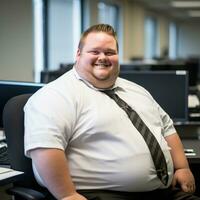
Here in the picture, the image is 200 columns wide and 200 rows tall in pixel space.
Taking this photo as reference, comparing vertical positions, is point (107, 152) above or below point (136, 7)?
below

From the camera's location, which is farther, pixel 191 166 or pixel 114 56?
pixel 191 166

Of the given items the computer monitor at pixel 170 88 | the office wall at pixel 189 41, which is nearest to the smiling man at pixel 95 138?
the computer monitor at pixel 170 88

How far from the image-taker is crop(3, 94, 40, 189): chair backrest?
1.96m

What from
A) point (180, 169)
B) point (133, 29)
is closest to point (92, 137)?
point (180, 169)

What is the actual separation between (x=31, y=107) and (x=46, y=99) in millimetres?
76

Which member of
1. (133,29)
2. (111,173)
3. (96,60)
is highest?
(133,29)

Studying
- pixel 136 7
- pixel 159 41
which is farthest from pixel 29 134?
pixel 159 41

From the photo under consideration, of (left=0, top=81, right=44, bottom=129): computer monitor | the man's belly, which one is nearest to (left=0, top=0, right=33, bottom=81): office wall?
(left=0, top=81, right=44, bottom=129): computer monitor

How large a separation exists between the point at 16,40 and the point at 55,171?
3.46 m

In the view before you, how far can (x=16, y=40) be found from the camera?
16.2 ft

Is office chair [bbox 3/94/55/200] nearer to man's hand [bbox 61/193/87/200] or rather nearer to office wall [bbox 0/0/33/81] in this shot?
man's hand [bbox 61/193/87/200]

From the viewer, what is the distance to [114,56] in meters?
2.05

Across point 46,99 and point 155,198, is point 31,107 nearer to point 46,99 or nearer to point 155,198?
point 46,99

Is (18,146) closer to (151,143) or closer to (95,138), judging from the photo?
(95,138)
